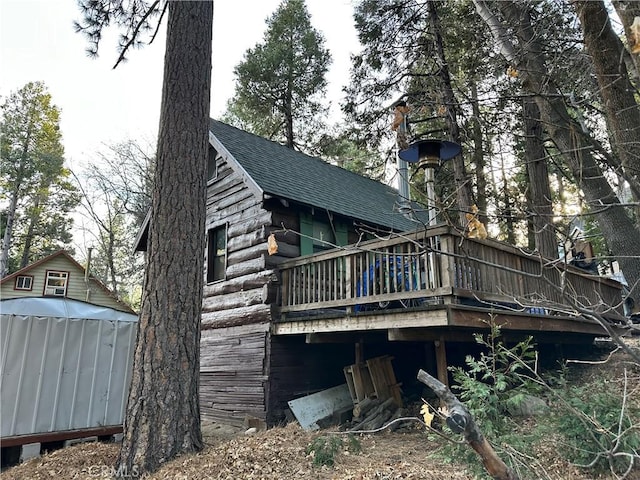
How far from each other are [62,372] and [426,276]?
17.6 ft

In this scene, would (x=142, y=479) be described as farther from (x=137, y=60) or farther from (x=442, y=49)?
(x=442, y=49)

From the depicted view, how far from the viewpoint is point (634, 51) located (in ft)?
8.74

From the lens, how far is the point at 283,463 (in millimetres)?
4883

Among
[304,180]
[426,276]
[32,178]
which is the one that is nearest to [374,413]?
[426,276]

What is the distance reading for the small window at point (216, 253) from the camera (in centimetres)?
1004

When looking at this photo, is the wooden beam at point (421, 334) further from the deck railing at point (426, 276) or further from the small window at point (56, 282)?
the small window at point (56, 282)

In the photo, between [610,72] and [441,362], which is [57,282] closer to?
[441,362]

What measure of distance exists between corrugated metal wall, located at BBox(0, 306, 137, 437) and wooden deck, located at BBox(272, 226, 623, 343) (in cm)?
276

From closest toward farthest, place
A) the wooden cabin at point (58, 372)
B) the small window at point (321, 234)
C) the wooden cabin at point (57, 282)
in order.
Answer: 1. the wooden cabin at point (58, 372)
2. the small window at point (321, 234)
3. the wooden cabin at point (57, 282)

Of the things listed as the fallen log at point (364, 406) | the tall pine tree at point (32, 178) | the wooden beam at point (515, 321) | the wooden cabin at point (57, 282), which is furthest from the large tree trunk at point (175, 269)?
the tall pine tree at point (32, 178)

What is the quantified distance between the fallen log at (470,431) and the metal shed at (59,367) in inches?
236

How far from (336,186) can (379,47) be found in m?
4.58

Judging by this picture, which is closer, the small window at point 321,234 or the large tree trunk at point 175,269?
the large tree trunk at point 175,269

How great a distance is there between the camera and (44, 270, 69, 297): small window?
816 inches
